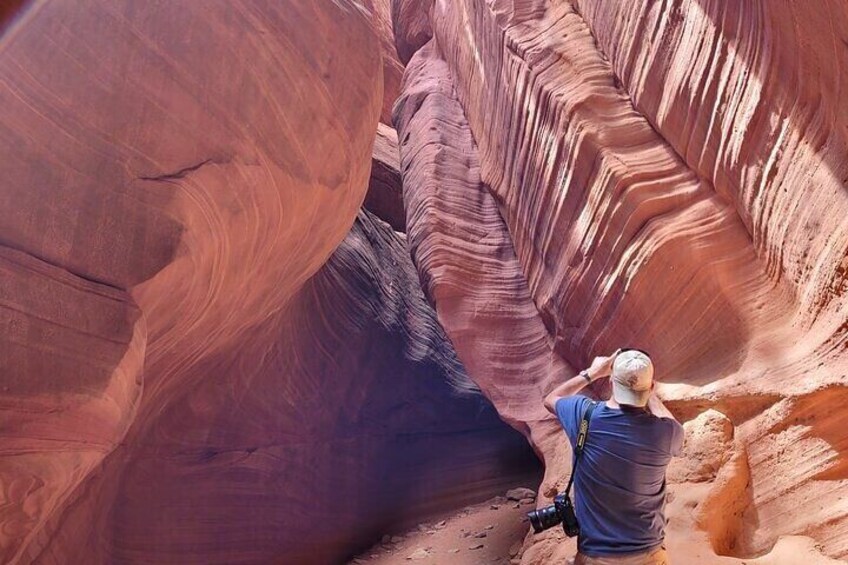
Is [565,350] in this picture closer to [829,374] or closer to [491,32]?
[829,374]

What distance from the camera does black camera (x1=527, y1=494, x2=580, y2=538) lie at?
268 cm

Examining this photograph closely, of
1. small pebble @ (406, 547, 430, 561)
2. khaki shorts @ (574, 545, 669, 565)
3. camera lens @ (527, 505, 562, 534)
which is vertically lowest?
small pebble @ (406, 547, 430, 561)

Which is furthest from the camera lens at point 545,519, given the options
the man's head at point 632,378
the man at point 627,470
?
the man's head at point 632,378

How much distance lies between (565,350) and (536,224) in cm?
95

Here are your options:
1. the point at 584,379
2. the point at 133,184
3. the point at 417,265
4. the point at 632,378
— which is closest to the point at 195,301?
the point at 133,184

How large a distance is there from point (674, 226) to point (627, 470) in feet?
6.06

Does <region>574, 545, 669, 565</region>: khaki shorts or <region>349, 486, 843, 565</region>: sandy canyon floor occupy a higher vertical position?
<region>574, 545, 669, 565</region>: khaki shorts

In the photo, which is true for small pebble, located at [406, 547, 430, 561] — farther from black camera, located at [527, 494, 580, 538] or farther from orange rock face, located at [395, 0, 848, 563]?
black camera, located at [527, 494, 580, 538]

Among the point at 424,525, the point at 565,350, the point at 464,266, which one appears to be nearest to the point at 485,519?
the point at 424,525

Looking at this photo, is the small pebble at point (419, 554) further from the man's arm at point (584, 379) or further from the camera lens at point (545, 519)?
the man's arm at point (584, 379)

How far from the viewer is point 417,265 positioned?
235 inches

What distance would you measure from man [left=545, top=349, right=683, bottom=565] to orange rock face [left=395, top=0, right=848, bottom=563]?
62 centimetres

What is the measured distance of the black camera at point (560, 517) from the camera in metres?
2.68

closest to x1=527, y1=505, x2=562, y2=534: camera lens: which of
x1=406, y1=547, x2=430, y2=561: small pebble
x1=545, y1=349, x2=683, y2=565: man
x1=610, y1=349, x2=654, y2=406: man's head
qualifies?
x1=545, y1=349, x2=683, y2=565: man
